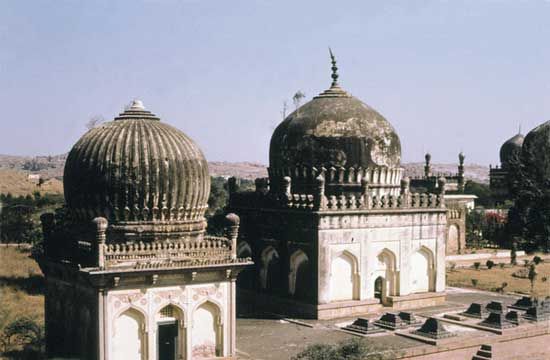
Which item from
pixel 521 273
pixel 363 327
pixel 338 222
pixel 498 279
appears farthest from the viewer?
pixel 521 273

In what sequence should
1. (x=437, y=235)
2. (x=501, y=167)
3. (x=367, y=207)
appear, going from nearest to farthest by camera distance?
(x=367, y=207)
(x=437, y=235)
(x=501, y=167)

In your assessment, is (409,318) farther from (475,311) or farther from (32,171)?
(32,171)

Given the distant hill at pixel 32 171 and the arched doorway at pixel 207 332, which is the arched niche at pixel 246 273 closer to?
the arched doorway at pixel 207 332

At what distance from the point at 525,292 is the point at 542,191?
42.9 ft

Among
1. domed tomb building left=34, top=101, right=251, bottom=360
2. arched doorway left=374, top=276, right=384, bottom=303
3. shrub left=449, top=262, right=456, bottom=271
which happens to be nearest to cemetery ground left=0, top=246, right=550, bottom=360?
arched doorway left=374, top=276, right=384, bottom=303

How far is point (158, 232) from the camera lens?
16469 millimetres

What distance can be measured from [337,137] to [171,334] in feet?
30.8

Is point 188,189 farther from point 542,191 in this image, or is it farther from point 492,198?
point 492,198

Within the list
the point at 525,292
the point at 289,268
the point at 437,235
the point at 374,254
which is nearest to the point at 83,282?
the point at 289,268

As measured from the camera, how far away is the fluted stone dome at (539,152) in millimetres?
45562

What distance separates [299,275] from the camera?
882 inches

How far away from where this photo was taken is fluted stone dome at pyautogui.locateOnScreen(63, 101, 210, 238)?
16.2m

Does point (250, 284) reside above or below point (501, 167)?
below

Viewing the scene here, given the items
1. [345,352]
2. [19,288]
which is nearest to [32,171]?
[19,288]
